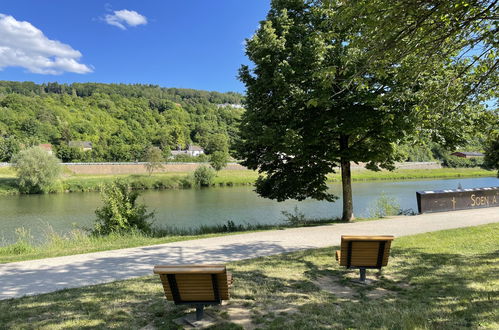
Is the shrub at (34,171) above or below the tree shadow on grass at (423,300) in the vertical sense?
above

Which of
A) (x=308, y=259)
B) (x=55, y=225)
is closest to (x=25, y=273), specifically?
(x=308, y=259)

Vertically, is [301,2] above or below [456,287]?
above

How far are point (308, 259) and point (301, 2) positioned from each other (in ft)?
33.8

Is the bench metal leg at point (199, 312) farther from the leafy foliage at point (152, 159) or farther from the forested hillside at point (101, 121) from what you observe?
the forested hillside at point (101, 121)

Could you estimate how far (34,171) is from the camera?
44.0 m

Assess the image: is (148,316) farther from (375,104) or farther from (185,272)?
(375,104)

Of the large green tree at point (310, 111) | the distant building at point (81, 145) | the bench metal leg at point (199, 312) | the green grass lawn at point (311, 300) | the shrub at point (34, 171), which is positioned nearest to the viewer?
the green grass lawn at point (311, 300)

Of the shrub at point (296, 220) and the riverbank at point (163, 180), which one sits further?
the riverbank at point (163, 180)

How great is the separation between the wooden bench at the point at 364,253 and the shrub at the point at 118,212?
29.1ft

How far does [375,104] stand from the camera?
1146 centimetres

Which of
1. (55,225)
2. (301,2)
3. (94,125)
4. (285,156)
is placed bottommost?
(55,225)

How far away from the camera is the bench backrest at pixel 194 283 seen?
4035 millimetres

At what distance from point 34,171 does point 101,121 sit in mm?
89932

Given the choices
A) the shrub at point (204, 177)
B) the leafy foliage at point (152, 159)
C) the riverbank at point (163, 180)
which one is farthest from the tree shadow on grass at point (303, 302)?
the leafy foliage at point (152, 159)
